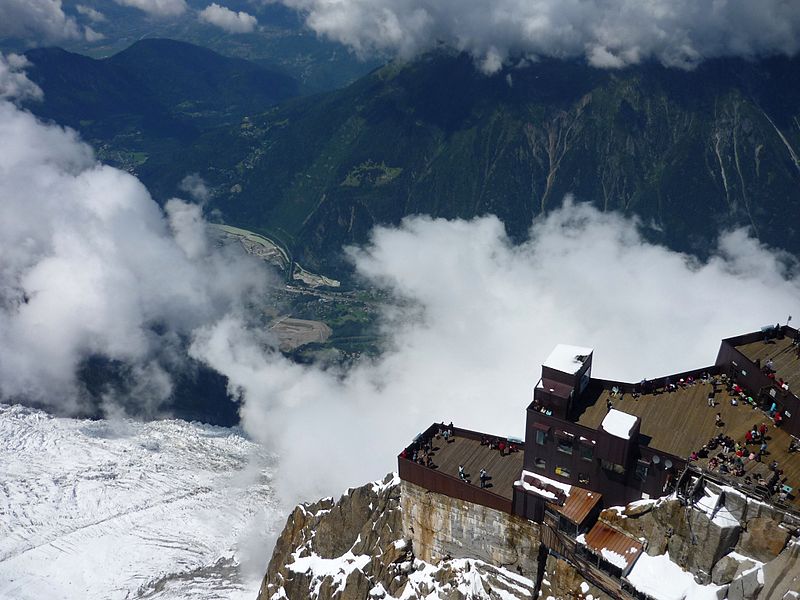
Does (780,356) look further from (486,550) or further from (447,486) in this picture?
(447,486)

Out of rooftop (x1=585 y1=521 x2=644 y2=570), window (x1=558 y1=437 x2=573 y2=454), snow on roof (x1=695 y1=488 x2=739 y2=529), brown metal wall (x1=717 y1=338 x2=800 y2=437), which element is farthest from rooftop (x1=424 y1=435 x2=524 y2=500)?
brown metal wall (x1=717 y1=338 x2=800 y2=437)

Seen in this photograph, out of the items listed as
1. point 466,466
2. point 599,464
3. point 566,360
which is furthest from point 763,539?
point 466,466

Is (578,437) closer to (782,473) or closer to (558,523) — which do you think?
(558,523)

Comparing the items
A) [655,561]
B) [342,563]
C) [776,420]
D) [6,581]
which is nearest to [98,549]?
[6,581]

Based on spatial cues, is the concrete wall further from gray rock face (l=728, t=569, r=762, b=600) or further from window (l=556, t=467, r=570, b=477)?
gray rock face (l=728, t=569, r=762, b=600)

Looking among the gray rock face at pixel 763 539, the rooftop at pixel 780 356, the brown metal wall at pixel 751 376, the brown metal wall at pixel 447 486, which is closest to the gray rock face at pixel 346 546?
the brown metal wall at pixel 447 486
